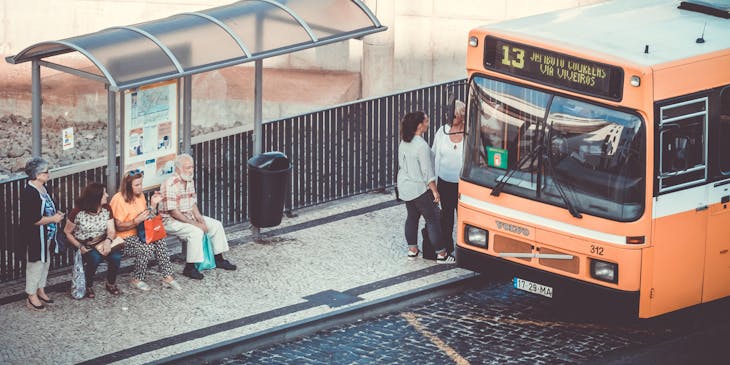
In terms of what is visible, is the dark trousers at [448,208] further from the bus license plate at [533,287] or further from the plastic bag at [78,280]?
the plastic bag at [78,280]

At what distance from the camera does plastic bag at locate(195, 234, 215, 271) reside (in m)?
14.8

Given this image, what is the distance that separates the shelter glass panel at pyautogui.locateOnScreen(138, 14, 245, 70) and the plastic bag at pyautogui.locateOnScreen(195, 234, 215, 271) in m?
1.83

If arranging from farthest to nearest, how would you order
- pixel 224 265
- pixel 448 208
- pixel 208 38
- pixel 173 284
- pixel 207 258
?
pixel 448 208 < pixel 224 265 < pixel 207 258 < pixel 208 38 < pixel 173 284

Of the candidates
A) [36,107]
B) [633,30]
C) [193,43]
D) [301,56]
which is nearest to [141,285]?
[36,107]

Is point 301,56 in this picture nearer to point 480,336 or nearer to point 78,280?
point 78,280

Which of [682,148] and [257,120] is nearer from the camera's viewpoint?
[682,148]

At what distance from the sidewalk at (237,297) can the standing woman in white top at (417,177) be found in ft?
1.59

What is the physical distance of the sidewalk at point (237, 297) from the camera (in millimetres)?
12883

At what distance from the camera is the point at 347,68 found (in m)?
22.7

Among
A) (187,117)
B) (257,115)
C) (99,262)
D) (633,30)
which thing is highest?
(633,30)

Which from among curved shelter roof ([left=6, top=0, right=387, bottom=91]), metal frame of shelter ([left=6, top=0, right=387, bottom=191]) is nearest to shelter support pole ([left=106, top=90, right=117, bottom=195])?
metal frame of shelter ([left=6, top=0, right=387, bottom=191])

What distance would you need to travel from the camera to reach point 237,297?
46.5 ft

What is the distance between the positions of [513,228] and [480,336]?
105 centimetres

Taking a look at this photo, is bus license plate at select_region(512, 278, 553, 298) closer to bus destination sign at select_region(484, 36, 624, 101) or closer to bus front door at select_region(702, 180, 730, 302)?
bus front door at select_region(702, 180, 730, 302)
